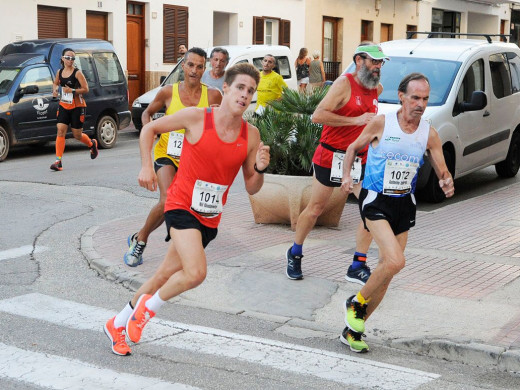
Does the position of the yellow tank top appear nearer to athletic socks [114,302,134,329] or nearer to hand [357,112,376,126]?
hand [357,112,376,126]

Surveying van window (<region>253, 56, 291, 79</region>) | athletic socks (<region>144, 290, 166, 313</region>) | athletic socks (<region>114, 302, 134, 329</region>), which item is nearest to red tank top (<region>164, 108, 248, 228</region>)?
athletic socks (<region>144, 290, 166, 313</region>)

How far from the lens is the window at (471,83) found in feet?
41.2

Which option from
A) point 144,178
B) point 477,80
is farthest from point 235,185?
point 144,178

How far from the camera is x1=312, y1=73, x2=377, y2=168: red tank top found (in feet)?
24.9

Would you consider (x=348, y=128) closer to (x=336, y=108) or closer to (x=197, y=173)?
(x=336, y=108)

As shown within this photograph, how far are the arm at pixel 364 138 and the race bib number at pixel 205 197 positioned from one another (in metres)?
1.01

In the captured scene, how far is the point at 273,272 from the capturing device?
8.04 meters

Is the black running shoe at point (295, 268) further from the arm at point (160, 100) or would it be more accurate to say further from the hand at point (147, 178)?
the hand at point (147, 178)

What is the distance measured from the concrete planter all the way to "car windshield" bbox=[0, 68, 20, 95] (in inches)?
313

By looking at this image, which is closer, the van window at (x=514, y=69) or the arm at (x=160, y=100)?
the arm at (x=160, y=100)

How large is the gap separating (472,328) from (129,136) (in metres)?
16.1

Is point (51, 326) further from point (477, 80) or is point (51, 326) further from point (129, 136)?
point (129, 136)

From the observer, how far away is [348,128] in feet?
25.4

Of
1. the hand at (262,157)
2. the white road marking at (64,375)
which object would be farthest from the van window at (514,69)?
the white road marking at (64,375)
